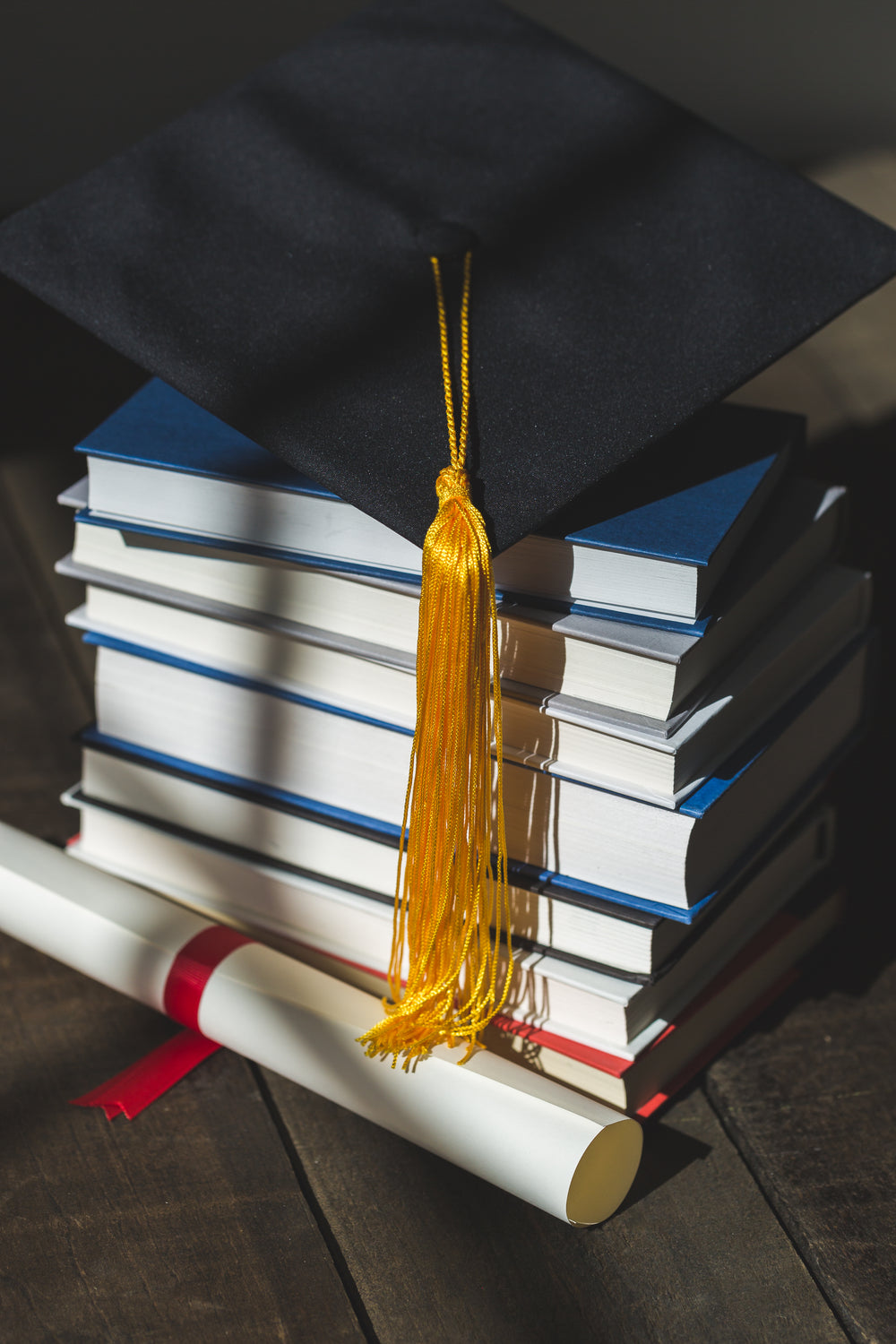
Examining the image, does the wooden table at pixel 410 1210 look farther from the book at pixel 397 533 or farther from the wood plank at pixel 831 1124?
the book at pixel 397 533

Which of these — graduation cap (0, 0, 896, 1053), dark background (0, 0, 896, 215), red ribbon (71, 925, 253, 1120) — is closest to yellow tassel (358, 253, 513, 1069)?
graduation cap (0, 0, 896, 1053)

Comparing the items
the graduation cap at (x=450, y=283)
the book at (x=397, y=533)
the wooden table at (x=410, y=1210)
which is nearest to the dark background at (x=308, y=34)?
the graduation cap at (x=450, y=283)

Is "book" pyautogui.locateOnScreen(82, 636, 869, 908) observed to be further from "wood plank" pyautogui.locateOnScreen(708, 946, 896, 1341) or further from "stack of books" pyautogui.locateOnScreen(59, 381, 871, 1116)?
"wood plank" pyautogui.locateOnScreen(708, 946, 896, 1341)

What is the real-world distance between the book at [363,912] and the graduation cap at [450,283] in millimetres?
43

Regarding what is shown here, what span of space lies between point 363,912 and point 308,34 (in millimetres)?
1380

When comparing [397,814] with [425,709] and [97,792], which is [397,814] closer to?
[425,709]

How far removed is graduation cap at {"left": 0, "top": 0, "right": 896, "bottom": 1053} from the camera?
641 millimetres

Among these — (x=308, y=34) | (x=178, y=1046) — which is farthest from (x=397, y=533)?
(x=308, y=34)

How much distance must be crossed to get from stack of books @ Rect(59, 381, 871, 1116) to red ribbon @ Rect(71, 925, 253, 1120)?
73 millimetres

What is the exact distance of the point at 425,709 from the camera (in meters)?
0.63

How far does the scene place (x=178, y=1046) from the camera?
73 cm

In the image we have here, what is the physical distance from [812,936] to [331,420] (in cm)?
47

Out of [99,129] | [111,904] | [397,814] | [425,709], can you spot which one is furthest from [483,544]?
[99,129]

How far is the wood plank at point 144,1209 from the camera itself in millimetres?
575
